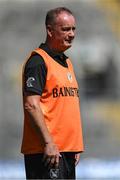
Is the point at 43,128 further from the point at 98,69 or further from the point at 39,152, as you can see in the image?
the point at 98,69

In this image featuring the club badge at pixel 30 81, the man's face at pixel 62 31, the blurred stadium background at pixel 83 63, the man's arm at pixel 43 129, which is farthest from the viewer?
the blurred stadium background at pixel 83 63

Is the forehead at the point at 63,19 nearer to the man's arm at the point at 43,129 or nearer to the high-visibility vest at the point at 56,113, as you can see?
the high-visibility vest at the point at 56,113

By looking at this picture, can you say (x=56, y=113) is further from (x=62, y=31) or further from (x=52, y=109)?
(x=62, y=31)

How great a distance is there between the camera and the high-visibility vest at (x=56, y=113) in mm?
4316

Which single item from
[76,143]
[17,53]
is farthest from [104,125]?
[76,143]

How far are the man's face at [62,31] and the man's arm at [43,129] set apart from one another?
350 mm

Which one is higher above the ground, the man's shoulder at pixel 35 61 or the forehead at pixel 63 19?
the forehead at pixel 63 19

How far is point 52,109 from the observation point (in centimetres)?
432

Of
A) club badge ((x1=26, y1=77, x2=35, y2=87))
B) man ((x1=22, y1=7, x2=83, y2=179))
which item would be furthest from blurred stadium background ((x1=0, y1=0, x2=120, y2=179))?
club badge ((x1=26, y1=77, x2=35, y2=87))

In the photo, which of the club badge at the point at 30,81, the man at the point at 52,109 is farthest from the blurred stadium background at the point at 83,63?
the club badge at the point at 30,81

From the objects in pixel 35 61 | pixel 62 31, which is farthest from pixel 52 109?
pixel 62 31

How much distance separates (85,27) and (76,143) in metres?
3.86

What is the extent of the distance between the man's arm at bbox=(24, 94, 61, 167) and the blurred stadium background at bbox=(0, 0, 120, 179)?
3.84 meters

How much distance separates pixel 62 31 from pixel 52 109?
1.44 ft
